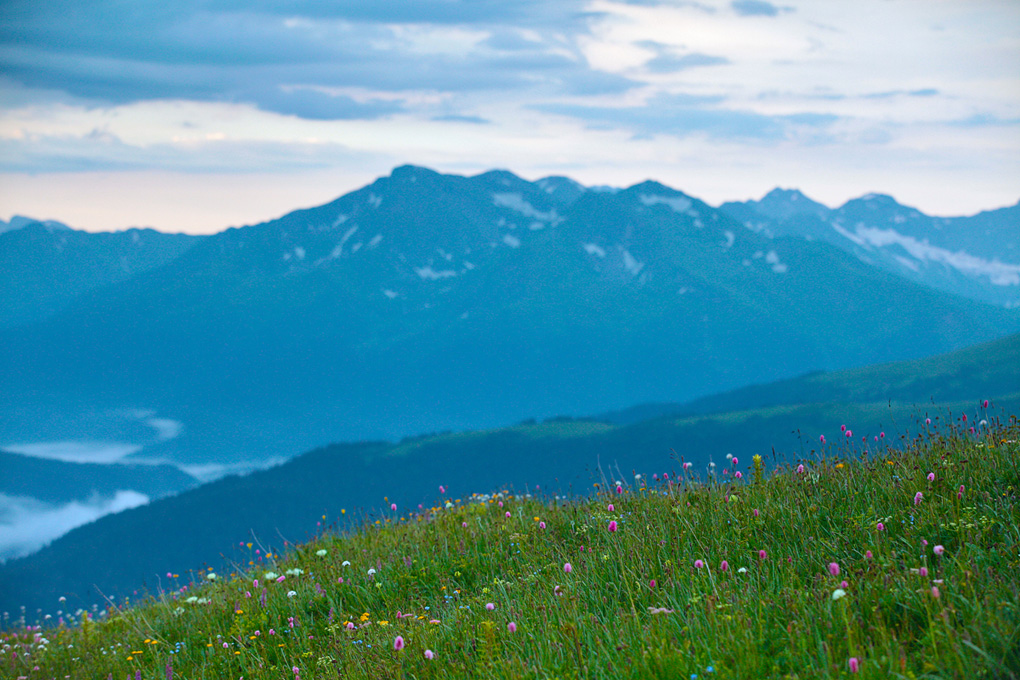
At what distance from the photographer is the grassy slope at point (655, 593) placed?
4.06 metres

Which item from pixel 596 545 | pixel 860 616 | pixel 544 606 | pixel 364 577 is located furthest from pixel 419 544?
pixel 860 616

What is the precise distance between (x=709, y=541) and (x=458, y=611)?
220cm

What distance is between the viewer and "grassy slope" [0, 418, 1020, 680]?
406 centimetres

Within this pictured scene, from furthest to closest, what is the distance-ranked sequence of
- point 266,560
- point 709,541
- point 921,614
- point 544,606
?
point 266,560 < point 709,541 < point 544,606 < point 921,614

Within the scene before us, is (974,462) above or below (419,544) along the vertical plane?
above

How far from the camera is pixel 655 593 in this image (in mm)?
5047

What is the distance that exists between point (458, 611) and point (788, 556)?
260 cm

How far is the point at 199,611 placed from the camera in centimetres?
801

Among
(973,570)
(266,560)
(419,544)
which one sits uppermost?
(973,570)

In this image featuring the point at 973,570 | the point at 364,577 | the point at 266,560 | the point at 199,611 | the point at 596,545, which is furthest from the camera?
the point at 266,560

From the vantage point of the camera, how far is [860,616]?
420 centimetres

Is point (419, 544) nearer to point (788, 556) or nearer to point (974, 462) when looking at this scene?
point (788, 556)

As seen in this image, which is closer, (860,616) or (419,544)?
(860,616)

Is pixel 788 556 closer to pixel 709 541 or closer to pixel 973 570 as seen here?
pixel 709 541
